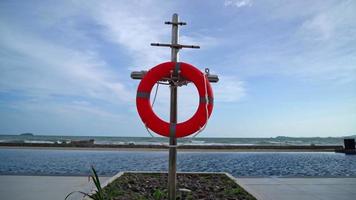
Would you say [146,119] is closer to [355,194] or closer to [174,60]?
[174,60]

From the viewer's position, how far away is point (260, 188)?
4230 millimetres

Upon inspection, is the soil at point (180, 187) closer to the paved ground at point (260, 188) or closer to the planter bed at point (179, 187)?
the planter bed at point (179, 187)

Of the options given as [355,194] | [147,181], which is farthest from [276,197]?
[147,181]

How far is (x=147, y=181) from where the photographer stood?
14.1 feet

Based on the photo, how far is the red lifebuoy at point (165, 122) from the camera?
3.22 meters

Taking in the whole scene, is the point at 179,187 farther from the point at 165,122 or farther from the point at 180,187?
the point at 165,122

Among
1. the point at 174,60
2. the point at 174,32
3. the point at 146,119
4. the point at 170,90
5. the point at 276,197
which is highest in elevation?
the point at 174,32

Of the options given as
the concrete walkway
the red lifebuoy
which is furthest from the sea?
the red lifebuoy

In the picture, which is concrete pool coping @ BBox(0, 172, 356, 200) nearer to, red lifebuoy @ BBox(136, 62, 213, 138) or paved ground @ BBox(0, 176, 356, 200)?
paved ground @ BBox(0, 176, 356, 200)

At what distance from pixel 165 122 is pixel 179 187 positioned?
43.6 inches

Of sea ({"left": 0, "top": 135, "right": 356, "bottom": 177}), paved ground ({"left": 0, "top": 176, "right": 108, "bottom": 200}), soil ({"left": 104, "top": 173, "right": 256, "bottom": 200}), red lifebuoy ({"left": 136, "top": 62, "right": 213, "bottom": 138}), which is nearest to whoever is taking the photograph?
red lifebuoy ({"left": 136, "top": 62, "right": 213, "bottom": 138})

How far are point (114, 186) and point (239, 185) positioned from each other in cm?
162

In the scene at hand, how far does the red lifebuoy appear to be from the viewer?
3.22 meters

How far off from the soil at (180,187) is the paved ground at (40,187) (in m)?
0.47
